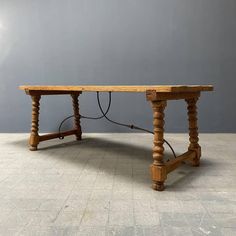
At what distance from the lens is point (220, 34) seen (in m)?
2.85

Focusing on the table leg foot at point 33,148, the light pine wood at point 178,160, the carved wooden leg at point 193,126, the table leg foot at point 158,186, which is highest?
the carved wooden leg at point 193,126

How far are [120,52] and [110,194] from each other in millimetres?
1899

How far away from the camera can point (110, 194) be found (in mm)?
1388

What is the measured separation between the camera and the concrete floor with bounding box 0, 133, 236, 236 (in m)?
1.08

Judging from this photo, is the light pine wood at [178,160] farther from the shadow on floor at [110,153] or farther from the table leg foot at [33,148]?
the table leg foot at [33,148]

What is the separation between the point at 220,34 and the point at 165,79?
750 millimetres

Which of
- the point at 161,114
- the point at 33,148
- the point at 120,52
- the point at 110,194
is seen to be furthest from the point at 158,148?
the point at 120,52

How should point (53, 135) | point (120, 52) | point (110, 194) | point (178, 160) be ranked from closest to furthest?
point (110, 194) < point (178, 160) < point (53, 135) < point (120, 52)

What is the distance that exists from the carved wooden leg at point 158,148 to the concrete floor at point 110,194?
0.19 feet

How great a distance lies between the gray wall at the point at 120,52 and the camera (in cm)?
286

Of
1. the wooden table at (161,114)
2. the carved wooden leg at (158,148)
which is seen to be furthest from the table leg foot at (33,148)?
the carved wooden leg at (158,148)

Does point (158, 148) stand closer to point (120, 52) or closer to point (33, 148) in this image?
point (33, 148)

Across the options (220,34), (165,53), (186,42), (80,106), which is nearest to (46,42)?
(80,106)

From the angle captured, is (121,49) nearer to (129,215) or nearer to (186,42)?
(186,42)
